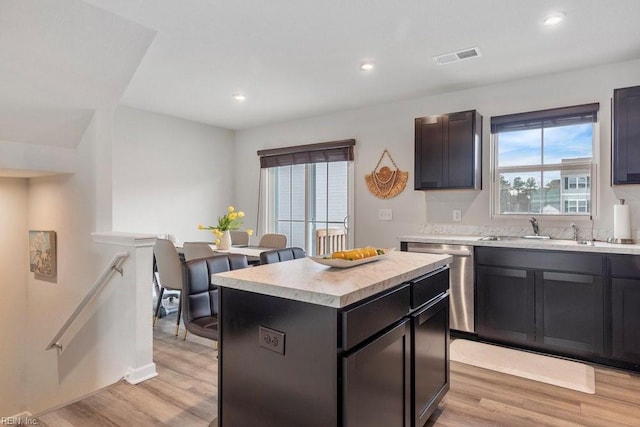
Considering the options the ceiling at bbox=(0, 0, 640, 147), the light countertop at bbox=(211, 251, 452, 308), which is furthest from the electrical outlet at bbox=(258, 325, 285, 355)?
the ceiling at bbox=(0, 0, 640, 147)

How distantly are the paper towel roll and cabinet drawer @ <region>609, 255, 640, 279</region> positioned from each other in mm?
405

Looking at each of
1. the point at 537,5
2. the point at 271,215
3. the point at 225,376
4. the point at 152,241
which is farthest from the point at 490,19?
the point at 271,215

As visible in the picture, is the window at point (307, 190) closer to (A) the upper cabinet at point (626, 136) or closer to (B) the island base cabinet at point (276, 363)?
(A) the upper cabinet at point (626, 136)

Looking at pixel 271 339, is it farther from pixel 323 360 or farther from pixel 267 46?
pixel 267 46

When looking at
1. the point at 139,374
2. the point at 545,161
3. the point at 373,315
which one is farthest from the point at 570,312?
the point at 139,374

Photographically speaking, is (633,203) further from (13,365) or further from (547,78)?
(13,365)

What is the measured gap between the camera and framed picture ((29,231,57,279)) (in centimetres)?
391

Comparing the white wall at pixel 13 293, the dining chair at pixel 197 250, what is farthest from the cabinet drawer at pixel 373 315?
the white wall at pixel 13 293

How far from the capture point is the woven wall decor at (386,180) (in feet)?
14.8

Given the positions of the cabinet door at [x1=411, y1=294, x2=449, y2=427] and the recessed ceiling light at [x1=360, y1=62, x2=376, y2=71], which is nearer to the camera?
the cabinet door at [x1=411, y1=294, x2=449, y2=427]

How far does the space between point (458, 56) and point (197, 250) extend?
2985mm

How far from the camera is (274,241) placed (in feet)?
15.1

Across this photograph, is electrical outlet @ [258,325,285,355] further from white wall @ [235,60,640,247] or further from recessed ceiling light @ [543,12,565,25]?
white wall @ [235,60,640,247]

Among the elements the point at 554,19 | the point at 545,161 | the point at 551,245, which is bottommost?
the point at 551,245
